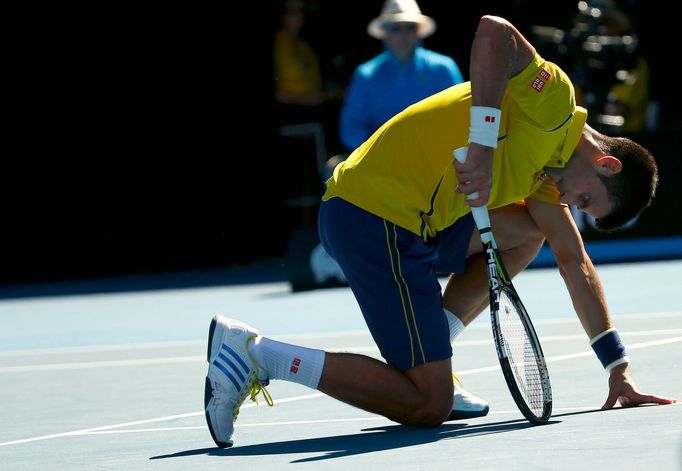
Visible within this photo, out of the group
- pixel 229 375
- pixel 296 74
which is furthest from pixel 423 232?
pixel 296 74

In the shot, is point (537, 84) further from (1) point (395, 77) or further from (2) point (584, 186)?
(1) point (395, 77)

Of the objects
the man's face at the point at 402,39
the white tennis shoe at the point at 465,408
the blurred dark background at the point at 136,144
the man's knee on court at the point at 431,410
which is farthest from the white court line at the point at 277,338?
the blurred dark background at the point at 136,144

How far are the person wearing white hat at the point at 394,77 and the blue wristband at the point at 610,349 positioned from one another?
4.40m

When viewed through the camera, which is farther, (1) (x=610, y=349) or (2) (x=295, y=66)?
(2) (x=295, y=66)

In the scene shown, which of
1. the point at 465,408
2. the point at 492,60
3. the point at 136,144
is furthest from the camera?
the point at 136,144

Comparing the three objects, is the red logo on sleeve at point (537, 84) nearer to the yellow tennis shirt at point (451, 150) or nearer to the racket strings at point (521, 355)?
the yellow tennis shirt at point (451, 150)

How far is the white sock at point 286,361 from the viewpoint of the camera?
5.12 m

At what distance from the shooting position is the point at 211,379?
16.7 ft

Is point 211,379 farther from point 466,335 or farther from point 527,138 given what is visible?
point 466,335

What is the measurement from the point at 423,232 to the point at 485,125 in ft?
2.00

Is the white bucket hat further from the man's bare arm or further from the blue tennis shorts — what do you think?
the man's bare arm

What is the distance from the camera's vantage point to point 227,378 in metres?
5.06

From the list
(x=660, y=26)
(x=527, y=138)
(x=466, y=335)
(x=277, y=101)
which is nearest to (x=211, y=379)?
(x=527, y=138)

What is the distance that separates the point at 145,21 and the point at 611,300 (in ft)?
19.3
